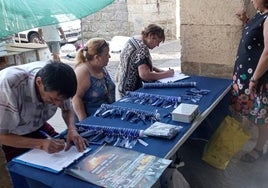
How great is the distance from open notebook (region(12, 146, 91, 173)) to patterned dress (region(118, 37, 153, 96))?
1239mm

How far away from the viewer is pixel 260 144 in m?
2.87

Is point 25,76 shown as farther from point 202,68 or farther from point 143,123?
point 202,68

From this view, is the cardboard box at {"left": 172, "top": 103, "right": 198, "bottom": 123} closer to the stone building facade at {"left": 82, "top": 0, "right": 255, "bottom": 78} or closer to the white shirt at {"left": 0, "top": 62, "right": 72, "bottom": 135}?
the white shirt at {"left": 0, "top": 62, "right": 72, "bottom": 135}

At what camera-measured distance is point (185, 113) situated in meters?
1.99

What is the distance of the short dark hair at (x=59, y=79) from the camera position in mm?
1545

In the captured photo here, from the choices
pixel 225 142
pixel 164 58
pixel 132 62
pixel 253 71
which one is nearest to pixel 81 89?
pixel 132 62

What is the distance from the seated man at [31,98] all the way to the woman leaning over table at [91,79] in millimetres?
600

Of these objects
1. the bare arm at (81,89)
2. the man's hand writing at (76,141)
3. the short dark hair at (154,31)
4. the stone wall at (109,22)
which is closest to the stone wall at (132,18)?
the stone wall at (109,22)

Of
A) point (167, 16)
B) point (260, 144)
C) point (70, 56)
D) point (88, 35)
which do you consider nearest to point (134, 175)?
point (260, 144)

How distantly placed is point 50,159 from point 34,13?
75 cm

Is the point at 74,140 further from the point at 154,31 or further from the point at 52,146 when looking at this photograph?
the point at 154,31

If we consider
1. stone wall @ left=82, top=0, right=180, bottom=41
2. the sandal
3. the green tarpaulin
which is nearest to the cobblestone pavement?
the sandal

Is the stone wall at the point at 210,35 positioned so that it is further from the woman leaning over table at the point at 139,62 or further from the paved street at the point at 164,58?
the paved street at the point at 164,58

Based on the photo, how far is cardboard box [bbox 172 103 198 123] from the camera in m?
1.98
